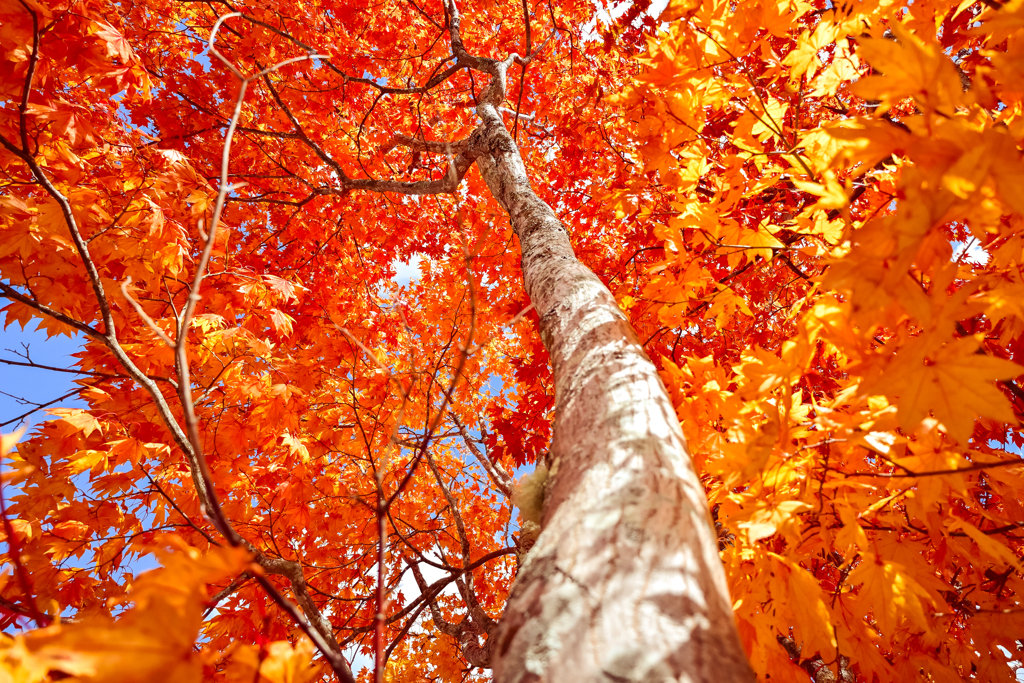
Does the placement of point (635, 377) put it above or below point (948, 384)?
above

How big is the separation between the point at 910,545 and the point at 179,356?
1972 mm

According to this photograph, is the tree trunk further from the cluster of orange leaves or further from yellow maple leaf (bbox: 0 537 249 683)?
yellow maple leaf (bbox: 0 537 249 683)

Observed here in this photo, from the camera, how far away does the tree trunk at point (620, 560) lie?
57 centimetres

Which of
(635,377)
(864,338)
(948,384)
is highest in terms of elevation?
(635,377)

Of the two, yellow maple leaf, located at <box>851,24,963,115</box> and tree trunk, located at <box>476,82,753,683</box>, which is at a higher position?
yellow maple leaf, located at <box>851,24,963,115</box>

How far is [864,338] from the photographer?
88 centimetres

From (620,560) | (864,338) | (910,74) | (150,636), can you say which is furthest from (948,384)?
(150,636)

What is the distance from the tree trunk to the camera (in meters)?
0.57

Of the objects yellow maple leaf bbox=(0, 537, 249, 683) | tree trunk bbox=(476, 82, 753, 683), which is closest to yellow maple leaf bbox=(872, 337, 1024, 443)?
tree trunk bbox=(476, 82, 753, 683)

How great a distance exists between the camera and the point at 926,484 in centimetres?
104

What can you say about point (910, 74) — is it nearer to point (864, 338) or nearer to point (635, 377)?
point (864, 338)

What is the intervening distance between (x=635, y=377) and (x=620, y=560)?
0.52 meters

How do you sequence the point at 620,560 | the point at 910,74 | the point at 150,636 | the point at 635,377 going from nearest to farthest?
1. the point at 150,636
2. the point at 620,560
3. the point at 910,74
4. the point at 635,377

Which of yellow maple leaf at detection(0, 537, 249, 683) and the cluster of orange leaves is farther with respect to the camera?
the cluster of orange leaves
